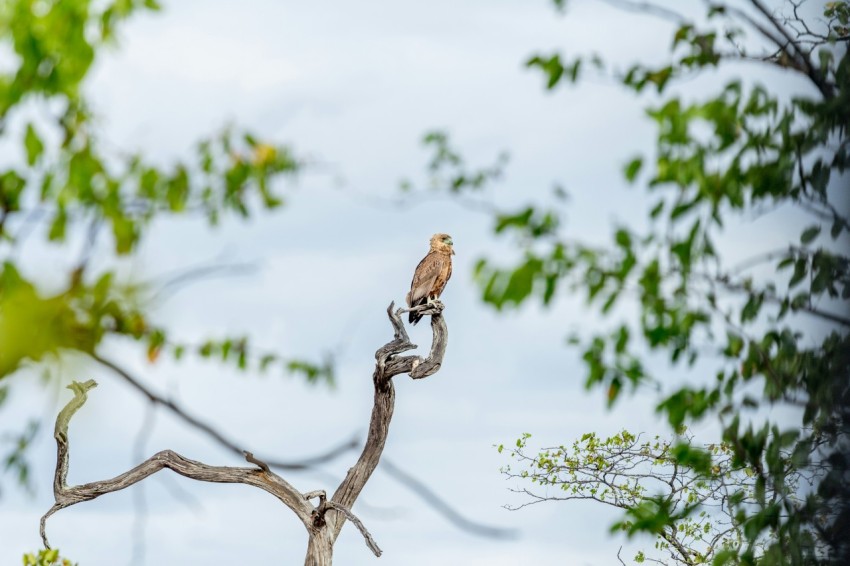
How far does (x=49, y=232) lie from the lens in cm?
219

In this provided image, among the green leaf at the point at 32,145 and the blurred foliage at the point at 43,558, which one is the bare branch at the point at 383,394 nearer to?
the blurred foliage at the point at 43,558

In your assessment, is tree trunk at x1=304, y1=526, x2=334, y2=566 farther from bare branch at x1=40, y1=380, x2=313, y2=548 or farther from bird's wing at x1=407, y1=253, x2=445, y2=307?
bird's wing at x1=407, y1=253, x2=445, y2=307

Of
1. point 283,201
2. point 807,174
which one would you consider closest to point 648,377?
point 807,174

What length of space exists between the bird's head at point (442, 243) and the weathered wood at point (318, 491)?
831 millimetres

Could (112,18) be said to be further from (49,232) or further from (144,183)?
(49,232)

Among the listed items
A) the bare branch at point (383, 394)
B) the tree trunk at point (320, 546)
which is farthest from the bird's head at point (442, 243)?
the tree trunk at point (320, 546)

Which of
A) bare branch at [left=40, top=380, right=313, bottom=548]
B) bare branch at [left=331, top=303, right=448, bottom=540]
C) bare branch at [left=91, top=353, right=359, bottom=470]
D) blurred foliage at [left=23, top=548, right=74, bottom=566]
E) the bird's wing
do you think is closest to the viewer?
bare branch at [left=91, top=353, right=359, bottom=470]

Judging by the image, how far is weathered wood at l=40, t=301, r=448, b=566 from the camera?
22.9ft

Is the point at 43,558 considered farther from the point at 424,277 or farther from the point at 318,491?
the point at 424,277

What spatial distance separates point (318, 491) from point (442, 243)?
2.24 meters

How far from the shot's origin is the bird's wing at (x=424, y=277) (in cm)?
766

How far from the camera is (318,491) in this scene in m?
7.05

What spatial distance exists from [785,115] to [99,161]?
2.39 metres

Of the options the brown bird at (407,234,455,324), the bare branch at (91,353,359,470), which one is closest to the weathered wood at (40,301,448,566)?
the brown bird at (407,234,455,324)
